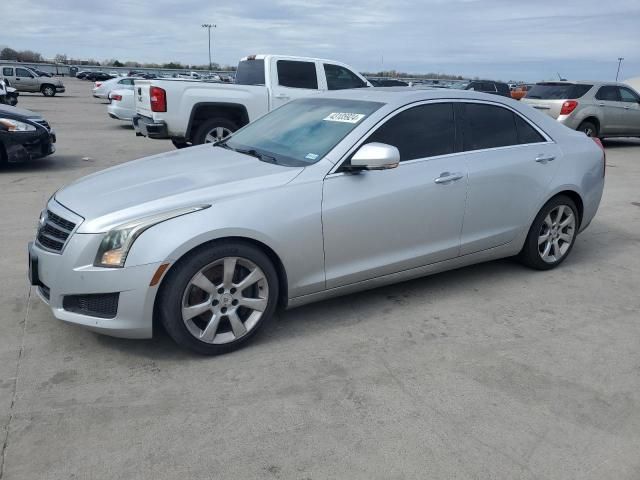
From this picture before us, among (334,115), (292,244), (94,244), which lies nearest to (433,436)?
(292,244)

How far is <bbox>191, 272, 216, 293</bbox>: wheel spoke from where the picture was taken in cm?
324

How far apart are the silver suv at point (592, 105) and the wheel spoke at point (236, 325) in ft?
40.0

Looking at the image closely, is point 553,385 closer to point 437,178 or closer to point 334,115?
point 437,178

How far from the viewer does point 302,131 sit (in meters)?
4.21

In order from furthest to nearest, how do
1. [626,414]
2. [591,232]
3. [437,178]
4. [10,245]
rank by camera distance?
[591,232]
[10,245]
[437,178]
[626,414]

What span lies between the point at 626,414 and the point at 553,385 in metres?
0.39

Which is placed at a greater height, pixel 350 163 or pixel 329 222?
pixel 350 163

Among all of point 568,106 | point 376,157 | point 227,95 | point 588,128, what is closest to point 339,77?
point 227,95

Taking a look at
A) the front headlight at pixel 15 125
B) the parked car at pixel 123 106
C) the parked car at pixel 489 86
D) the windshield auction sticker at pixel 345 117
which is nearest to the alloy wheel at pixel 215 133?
the front headlight at pixel 15 125

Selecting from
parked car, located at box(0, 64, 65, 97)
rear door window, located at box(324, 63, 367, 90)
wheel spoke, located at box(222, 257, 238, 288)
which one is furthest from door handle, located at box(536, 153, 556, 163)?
parked car, located at box(0, 64, 65, 97)

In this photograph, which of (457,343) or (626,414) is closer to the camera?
(626,414)

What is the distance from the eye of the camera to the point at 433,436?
2.73 metres

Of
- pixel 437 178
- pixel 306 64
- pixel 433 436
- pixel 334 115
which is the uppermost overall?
pixel 306 64

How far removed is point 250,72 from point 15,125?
4134 millimetres
